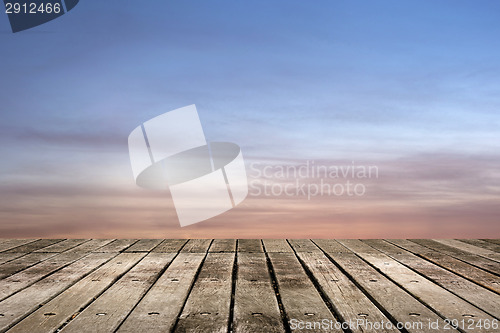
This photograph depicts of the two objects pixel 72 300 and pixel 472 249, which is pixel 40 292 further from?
pixel 472 249

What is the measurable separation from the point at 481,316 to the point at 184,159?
2.66 m

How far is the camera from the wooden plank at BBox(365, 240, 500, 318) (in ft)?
6.74

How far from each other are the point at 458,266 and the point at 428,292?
0.93 metres

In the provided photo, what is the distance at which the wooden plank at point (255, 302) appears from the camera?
166 cm

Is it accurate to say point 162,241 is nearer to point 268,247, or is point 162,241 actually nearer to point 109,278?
point 268,247

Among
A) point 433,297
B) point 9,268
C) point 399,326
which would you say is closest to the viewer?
point 399,326

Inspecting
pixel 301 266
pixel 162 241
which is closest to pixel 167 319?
pixel 301 266

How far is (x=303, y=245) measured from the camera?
12.6ft

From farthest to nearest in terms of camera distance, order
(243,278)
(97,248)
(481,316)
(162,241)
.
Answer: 1. (162,241)
2. (97,248)
3. (243,278)
4. (481,316)

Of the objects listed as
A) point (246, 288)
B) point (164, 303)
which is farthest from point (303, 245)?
point (164, 303)

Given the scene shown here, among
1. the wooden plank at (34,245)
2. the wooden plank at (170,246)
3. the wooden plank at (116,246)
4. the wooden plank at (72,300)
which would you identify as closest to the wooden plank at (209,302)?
the wooden plank at (72,300)

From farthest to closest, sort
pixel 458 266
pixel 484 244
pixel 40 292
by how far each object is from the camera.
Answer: pixel 484 244 → pixel 458 266 → pixel 40 292

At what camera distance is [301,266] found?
2859mm

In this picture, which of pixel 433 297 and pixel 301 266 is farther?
pixel 301 266
